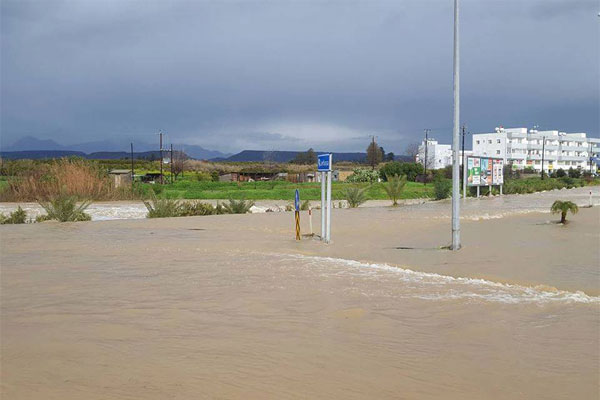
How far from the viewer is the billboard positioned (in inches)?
1823

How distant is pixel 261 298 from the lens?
10070 millimetres

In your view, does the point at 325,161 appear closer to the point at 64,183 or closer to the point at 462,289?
the point at 462,289

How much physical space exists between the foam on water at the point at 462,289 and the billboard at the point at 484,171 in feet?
113

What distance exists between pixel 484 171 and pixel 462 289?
129 feet

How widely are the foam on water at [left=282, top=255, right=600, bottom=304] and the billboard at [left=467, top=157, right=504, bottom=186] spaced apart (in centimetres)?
3439

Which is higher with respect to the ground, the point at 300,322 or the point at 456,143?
the point at 456,143

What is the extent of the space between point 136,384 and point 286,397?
1.42 m

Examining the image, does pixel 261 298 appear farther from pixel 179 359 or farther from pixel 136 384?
pixel 136 384

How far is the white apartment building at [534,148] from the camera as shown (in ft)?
458

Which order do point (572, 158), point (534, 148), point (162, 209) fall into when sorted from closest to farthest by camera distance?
point (162, 209) < point (534, 148) < point (572, 158)

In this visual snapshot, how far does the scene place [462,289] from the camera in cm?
1082

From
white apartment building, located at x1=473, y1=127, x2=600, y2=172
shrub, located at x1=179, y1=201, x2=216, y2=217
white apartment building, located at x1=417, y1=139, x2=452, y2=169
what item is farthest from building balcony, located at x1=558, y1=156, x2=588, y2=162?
shrub, located at x1=179, y1=201, x2=216, y2=217

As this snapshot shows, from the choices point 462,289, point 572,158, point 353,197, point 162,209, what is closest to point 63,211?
point 162,209

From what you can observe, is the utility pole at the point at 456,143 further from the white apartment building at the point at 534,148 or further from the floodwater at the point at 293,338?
the white apartment building at the point at 534,148
